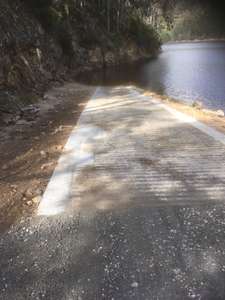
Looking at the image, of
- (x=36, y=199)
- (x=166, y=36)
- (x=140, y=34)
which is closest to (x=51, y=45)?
(x=36, y=199)

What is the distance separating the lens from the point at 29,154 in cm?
663

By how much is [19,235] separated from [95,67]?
33125mm

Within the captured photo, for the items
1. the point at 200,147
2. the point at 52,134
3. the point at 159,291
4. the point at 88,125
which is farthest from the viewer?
the point at 88,125

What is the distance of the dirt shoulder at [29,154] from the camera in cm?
468

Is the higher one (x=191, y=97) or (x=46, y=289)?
(x=46, y=289)

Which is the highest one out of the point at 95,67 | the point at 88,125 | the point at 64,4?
the point at 64,4

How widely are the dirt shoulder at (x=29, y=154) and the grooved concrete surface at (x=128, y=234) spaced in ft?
0.92

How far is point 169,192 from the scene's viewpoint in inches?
188

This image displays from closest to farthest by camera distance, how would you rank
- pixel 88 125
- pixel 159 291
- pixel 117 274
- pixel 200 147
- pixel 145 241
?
pixel 159 291 → pixel 117 274 → pixel 145 241 → pixel 200 147 → pixel 88 125

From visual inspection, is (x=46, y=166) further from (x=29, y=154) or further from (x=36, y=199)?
(x=36, y=199)

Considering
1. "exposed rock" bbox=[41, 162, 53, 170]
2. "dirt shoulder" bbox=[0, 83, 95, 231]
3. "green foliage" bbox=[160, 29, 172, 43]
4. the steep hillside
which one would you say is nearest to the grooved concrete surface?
"dirt shoulder" bbox=[0, 83, 95, 231]

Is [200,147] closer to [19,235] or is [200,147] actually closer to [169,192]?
[169,192]

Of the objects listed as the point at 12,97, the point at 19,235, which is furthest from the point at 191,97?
the point at 19,235

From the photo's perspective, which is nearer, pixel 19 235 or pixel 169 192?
pixel 19 235
